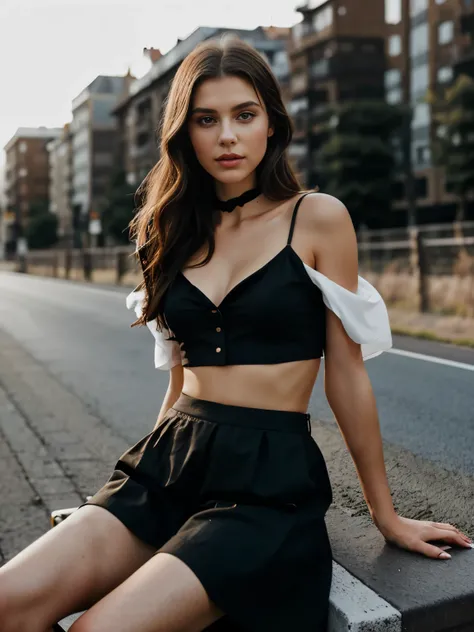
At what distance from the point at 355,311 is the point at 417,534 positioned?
2.01ft

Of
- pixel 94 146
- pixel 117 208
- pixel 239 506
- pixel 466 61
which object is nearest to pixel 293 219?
pixel 239 506

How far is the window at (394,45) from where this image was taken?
53241 millimetres

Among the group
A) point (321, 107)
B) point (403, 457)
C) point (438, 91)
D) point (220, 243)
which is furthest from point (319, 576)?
point (321, 107)

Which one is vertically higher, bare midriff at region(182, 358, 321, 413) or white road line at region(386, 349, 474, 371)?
bare midriff at region(182, 358, 321, 413)

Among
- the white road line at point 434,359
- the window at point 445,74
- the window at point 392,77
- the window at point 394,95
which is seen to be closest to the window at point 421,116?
the window at point 445,74

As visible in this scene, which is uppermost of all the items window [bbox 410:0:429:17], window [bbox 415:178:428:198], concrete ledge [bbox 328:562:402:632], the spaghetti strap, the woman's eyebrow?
window [bbox 410:0:429:17]

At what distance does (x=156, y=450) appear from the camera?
2244mm

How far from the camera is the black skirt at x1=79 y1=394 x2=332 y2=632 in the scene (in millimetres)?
1872

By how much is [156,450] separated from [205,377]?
0.77ft

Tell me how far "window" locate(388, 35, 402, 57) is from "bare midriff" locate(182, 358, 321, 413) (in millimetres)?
54214

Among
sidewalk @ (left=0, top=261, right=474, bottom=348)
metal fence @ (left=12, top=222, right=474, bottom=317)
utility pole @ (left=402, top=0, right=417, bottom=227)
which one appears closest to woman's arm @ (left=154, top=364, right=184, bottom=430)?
sidewalk @ (left=0, top=261, right=474, bottom=348)

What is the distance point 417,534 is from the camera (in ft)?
7.32

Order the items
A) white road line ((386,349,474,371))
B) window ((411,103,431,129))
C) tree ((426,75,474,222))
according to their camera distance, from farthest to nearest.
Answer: window ((411,103,431,129)), tree ((426,75,474,222)), white road line ((386,349,474,371))

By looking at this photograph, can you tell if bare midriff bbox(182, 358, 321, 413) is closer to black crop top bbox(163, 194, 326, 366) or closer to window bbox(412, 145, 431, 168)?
black crop top bbox(163, 194, 326, 366)
